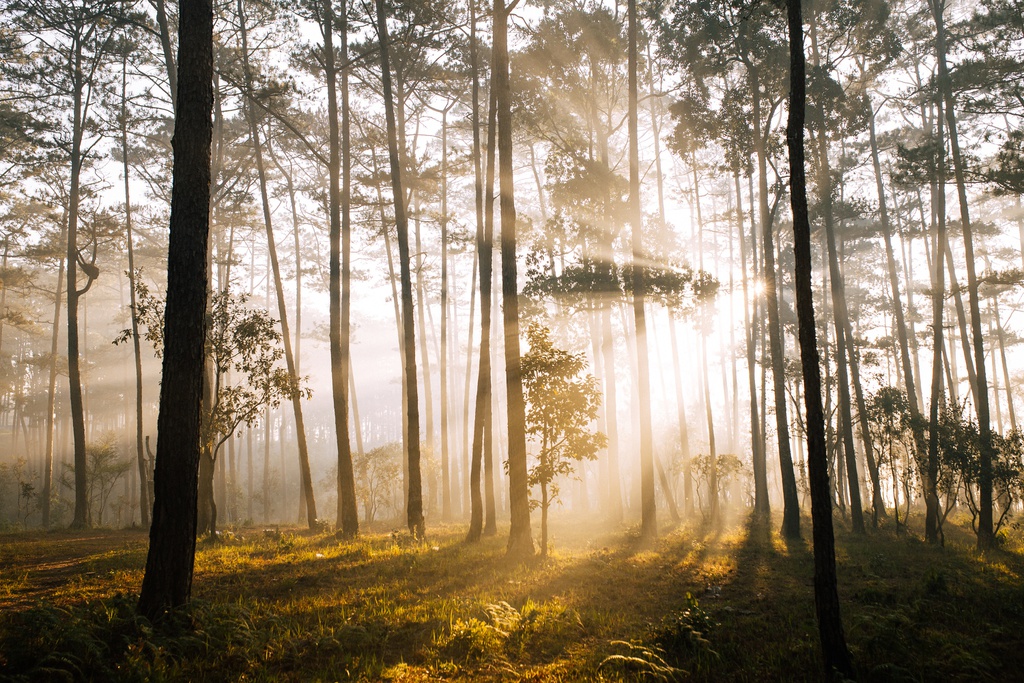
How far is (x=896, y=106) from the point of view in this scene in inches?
842

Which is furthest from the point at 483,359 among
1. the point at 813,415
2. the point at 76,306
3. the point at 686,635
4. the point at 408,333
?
the point at 76,306

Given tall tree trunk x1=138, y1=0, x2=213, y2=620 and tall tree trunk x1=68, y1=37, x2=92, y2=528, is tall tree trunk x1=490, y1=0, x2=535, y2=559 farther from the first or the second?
tall tree trunk x1=68, y1=37, x2=92, y2=528

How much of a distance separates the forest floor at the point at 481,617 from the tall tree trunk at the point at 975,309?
115 inches

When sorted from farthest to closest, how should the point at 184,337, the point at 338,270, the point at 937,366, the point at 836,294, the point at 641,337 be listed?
the point at 836,294
the point at 937,366
the point at 641,337
the point at 338,270
the point at 184,337

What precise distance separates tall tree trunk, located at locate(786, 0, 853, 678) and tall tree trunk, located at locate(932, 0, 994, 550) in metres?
10.6

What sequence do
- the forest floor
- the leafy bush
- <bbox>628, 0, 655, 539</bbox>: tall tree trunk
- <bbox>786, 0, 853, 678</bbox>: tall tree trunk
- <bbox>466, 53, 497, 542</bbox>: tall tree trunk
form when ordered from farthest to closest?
<bbox>628, 0, 655, 539</bbox>: tall tree trunk, <bbox>466, 53, 497, 542</bbox>: tall tree trunk, the leafy bush, <bbox>786, 0, 853, 678</bbox>: tall tree trunk, the forest floor

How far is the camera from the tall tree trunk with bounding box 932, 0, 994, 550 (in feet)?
46.8

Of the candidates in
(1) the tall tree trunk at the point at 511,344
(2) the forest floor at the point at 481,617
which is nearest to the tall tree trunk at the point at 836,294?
(2) the forest floor at the point at 481,617

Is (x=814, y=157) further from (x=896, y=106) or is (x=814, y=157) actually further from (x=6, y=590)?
(x=6, y=590)

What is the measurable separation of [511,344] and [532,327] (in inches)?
43.0

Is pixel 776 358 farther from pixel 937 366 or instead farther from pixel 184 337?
pixel 184 337

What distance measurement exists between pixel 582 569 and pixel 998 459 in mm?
12877

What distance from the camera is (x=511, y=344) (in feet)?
35.2

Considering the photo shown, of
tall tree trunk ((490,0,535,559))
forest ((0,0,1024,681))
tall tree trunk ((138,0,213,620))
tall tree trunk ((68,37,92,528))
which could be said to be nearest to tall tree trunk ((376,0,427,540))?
forest ((0,0,1024,681))
